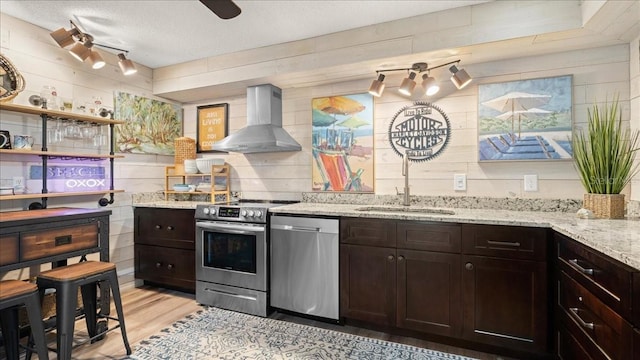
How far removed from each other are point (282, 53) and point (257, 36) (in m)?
0.26

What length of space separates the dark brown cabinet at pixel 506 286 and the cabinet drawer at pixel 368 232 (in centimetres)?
50

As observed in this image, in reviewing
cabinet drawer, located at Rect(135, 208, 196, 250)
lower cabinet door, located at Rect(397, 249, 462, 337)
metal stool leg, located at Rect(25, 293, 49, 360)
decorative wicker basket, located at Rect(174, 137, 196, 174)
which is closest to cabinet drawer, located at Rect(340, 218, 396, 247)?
lower cabinet door, located at Rect(397, 249, 462, 337)

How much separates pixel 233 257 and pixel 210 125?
5.77ft

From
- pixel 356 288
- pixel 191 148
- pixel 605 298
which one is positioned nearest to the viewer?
pixel 605 298

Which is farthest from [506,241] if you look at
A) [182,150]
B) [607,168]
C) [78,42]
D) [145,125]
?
[145,125]

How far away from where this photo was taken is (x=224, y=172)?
3.59 meters

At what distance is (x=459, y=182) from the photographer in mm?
2725

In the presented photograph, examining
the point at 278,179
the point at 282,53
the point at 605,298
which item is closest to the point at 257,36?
the point at 282,53

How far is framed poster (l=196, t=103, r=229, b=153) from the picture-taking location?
371 cm

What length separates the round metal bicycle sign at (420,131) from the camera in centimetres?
279

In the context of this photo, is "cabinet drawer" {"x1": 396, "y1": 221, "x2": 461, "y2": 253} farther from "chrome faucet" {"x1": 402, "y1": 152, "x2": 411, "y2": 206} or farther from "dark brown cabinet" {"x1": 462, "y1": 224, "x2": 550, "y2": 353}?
"chrome faucet" {"x1": 402, "y1": 152, "x2": 411, "y2": 206}

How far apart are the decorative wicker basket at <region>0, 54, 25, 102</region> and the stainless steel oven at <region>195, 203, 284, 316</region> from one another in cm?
162

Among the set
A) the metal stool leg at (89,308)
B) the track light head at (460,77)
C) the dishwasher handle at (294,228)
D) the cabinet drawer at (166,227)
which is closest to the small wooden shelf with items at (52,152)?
the cabinet drawer at (166,227)

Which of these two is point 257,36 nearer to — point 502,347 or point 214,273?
point 214,273
